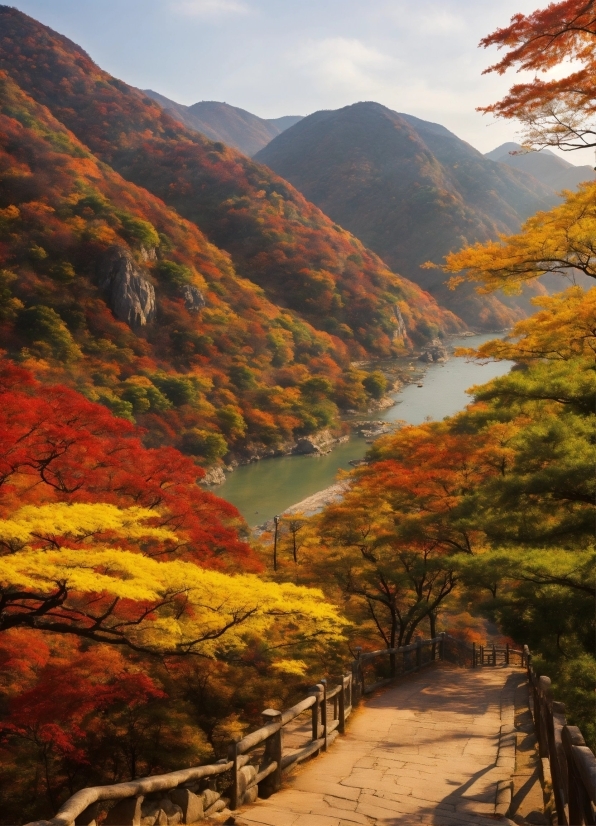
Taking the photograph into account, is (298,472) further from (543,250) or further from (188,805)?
(188,805)

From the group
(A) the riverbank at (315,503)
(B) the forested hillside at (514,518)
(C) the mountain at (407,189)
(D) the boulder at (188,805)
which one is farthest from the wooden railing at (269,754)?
(C) the mountain at (407,189)

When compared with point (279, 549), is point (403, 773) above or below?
above

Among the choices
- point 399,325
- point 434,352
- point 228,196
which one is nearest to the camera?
point 228,196

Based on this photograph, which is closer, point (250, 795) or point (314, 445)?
point (250, 795)

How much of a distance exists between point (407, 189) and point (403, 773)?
131803 millimetres

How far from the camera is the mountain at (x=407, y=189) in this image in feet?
361

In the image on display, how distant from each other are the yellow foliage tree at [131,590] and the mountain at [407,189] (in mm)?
98218

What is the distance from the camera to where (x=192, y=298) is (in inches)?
1812

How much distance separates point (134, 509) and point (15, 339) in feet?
101

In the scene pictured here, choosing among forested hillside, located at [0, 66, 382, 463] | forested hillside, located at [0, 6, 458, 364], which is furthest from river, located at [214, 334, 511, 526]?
forested hillside, located at [0, 6, 458, 364]

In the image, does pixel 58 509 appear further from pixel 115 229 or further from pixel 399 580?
pixel 115 229

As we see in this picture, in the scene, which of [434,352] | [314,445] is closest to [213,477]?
[314,445]

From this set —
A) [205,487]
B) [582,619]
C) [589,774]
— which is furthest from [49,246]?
[589,774]

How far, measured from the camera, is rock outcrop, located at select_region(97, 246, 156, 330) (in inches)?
1619
